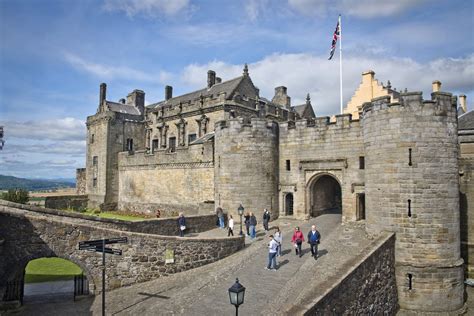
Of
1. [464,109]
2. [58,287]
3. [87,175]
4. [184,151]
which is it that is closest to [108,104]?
[87,175]

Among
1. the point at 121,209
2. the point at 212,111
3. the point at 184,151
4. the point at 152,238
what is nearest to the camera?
the point at 152,238

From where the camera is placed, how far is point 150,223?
18.2 metres

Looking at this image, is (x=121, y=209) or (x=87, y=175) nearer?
(x=121, y=209)

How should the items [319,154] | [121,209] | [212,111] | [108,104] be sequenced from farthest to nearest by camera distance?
[108,104]
[121,209]
[212,111]
[319,154]

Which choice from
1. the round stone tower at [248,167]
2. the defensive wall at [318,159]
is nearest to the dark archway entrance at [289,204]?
the defensive wall at [318,159]

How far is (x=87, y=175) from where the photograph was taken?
39.3 meters

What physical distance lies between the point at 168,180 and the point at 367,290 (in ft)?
68.9

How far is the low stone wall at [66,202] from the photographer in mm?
35416

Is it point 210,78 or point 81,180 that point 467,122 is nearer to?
point 210,78

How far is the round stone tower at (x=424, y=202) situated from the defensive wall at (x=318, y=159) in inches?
160

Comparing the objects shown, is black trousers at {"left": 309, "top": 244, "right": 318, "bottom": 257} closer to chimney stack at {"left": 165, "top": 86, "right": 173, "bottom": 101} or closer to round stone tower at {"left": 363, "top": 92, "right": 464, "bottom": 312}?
round stone tower at {"left": 363, "top": 92, "right": 464, "bottom": 312}

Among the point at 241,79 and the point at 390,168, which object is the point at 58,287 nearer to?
the point at 390,168

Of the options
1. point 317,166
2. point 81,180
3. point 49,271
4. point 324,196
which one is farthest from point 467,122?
point 81,180

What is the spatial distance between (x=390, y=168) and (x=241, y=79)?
21661 millimetres
